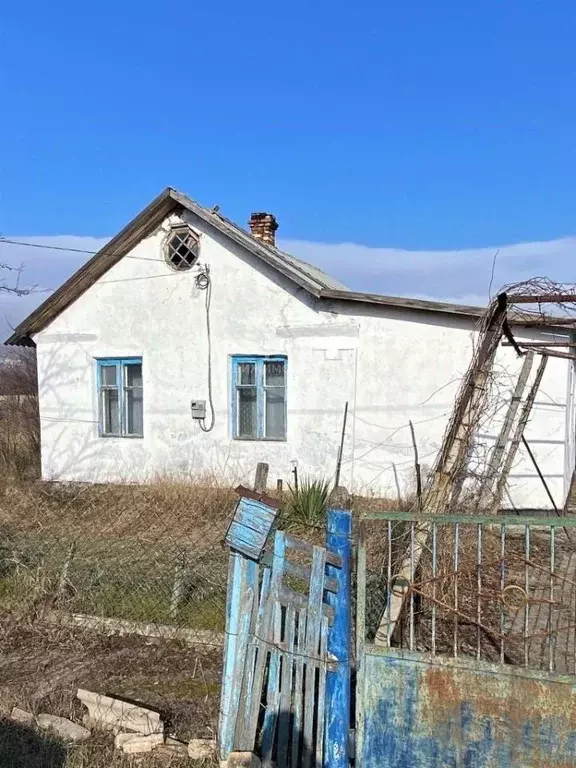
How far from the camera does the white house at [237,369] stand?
9.52 metres

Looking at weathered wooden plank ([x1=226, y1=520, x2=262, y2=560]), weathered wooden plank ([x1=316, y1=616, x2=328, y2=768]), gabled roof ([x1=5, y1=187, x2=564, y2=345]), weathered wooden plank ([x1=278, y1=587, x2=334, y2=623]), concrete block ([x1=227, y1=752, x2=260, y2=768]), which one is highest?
gabled roof ([x1=5, y1=187, x2=564, y2=345])

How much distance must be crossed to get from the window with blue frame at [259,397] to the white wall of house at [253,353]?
16 centimetres

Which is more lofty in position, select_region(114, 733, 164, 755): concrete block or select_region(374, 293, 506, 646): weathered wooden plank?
select_region(374, 293, 506, 646): weathered wooden plank

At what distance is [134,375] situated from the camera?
11742 millimetres

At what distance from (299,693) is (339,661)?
0.88ft

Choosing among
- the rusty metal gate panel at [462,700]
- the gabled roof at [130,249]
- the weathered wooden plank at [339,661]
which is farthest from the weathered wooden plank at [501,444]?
the weathered wooden plank at [339,661]

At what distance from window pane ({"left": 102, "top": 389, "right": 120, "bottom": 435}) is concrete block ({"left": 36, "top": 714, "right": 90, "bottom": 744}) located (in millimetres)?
8389

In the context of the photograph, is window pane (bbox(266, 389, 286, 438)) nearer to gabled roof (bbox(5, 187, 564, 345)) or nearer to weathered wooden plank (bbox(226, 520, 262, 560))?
gabled roof (bbox(5, 187, 564, 345))

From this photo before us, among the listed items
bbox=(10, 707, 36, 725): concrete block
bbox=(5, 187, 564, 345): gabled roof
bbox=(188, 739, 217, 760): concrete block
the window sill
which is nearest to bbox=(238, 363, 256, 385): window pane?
the window sill

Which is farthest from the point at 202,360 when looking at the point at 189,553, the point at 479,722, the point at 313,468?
the point at 479,722

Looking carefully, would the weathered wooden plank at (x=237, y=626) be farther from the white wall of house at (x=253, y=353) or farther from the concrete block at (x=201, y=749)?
the white wall of house at (x=253, y=353)

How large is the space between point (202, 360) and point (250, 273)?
177 cm

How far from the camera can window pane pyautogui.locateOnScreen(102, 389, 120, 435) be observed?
468 inches

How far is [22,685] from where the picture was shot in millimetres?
4211
